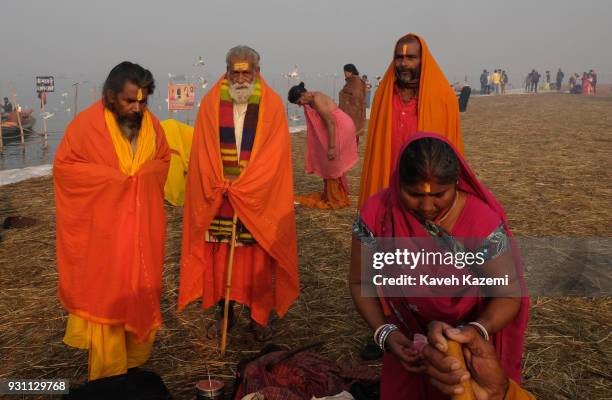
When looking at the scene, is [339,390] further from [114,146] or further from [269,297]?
[114,146]

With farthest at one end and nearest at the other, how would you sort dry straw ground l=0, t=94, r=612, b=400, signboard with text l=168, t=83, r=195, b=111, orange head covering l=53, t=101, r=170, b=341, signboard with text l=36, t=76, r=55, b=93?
signboard with text l=168, t=83, r=195, b=111 → signboard with text l=36, t=76, r=55, b=93 → dry straw ground l=0, t=94, r=612, b=400 → orange head covering l=53, t=101, r=170, b=341

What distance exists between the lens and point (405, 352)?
2.08m

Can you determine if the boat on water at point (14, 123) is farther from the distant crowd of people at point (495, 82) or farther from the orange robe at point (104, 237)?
the distant crowd of people at point (495, 82)

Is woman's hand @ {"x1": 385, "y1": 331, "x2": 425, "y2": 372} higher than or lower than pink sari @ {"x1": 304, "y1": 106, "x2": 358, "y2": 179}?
lower

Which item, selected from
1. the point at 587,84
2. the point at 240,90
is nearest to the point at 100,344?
the point at 240,90

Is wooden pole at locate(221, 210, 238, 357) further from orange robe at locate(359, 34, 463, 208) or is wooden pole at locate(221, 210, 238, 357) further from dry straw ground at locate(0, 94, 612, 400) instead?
orange robe at locate(359, 34, 463, 208)

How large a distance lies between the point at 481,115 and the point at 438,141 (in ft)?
77.4

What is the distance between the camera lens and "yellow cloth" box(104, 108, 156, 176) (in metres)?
3.41

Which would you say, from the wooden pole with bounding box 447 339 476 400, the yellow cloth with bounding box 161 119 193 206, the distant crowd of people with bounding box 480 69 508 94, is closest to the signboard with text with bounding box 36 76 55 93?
the yellow cloth with bounding box 161 119 193 206

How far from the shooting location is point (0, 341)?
419 centimetres

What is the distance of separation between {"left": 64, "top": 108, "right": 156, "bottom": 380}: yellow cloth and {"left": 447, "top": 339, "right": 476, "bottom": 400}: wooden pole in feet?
7.82

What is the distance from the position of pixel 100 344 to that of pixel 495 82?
155 feet

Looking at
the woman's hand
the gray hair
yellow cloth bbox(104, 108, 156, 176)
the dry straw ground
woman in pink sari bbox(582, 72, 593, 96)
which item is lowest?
the dry straw ground

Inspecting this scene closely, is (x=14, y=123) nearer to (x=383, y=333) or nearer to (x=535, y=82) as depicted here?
(x=383, y=333)
